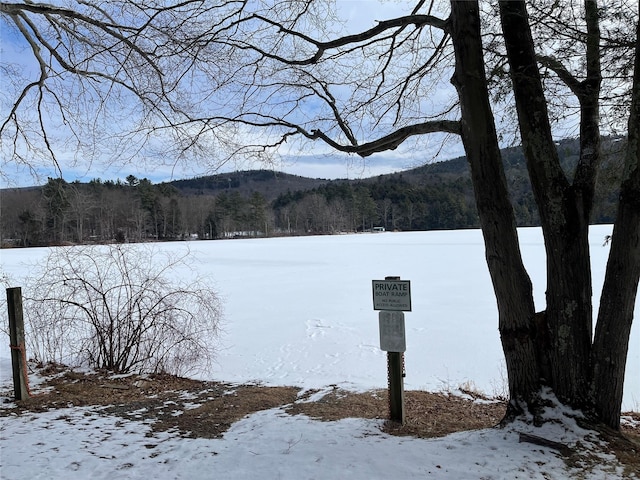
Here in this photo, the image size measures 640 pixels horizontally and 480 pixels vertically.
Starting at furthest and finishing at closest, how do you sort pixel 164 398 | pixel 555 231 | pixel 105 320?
pixel 105 320, pixel 164 398, pixel 555 231

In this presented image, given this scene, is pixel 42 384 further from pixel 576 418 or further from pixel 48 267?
pixel 576 418

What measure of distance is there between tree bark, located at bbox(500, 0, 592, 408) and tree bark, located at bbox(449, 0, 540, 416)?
156mm

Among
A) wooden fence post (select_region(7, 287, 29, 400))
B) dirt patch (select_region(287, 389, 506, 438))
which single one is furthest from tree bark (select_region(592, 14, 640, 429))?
wooden fence post (select_region(7, 287, 29, 400))

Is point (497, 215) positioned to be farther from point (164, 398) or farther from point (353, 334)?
point (353, 334)

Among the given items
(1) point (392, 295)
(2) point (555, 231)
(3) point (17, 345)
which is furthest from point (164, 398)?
(2) point (555, 231)

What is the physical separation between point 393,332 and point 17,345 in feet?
13.1

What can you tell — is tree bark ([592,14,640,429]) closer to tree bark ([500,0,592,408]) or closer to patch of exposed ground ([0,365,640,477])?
tree bark ([500,0,592,408])

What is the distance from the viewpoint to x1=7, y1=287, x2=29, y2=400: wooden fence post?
15.3 feet

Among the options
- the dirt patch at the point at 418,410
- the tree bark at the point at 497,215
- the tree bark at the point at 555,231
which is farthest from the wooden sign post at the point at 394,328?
the tree bark at the point at 555,231

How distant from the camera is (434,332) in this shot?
959 cm

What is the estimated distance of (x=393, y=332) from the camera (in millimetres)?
3930

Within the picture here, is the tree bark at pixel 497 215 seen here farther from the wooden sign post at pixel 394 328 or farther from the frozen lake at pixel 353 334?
the frozen lake at pixel 353 334

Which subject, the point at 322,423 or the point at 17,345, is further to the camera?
the point at 17,345

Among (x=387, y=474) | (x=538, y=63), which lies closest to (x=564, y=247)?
(x=538, y=63)
